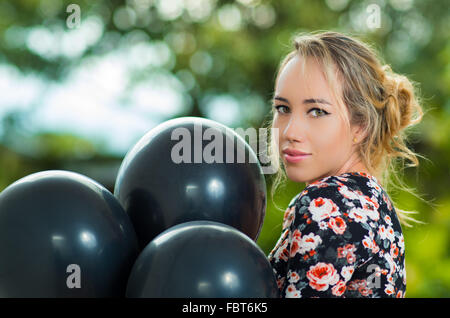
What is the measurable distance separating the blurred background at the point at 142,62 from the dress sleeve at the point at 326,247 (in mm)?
4117

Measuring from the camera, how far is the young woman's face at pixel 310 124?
1.23 metres

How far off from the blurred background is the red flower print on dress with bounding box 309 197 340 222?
162 inches

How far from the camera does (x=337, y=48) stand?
1287 millimetres

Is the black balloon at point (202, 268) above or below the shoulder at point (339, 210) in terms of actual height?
below

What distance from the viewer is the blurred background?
532 cm

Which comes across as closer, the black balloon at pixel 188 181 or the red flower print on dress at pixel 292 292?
the red flower print on dress at pixel 292 292

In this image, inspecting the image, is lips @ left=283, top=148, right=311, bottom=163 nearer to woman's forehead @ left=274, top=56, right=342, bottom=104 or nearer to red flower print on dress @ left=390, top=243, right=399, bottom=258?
woman's forehead @ left=274, top=56, right=342, bottom=104

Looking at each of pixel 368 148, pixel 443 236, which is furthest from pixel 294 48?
pixel 443 236

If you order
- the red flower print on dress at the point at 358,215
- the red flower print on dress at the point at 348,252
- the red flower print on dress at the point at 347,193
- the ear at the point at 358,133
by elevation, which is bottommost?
the red flower print on dress at the point at 348,252

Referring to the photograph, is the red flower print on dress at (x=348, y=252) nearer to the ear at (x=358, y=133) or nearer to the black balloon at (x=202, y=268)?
the black balloon at (x=202, y=268)

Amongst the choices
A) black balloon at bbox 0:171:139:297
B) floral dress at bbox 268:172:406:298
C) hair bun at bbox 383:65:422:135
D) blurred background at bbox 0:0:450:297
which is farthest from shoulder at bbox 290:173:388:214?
blurred background at bbox 0:0:450:297

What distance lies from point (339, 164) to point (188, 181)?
37 cm

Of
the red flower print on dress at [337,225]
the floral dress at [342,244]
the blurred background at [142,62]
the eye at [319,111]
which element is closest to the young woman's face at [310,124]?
the eye at [319,111]
